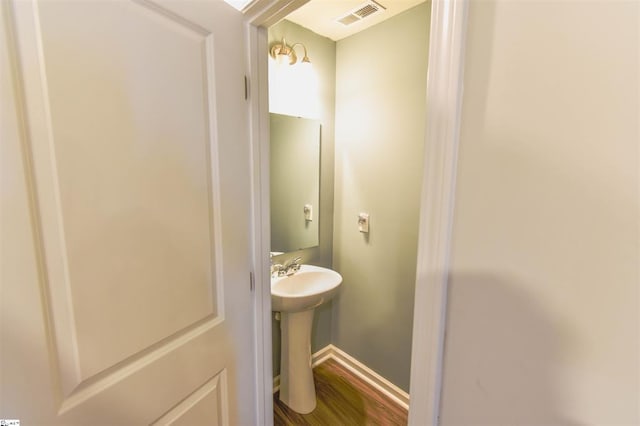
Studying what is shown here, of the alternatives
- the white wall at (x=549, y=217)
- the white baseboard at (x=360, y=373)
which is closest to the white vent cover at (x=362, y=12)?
the white wall at (x=549, y=217)

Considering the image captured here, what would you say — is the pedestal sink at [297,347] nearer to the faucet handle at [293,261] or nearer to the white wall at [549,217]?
the faucet handle at [293,261]

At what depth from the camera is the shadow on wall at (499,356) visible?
0.41m

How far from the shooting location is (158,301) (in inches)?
28.7

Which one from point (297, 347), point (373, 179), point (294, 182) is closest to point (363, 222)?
point (373, 179)

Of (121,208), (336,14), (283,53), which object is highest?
(336,14)

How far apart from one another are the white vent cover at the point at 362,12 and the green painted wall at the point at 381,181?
121 mm

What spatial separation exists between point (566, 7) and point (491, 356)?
1.76 ft

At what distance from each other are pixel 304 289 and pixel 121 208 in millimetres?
1330

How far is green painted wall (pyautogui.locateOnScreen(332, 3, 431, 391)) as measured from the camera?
5.21 ft

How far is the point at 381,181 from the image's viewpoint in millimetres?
1779

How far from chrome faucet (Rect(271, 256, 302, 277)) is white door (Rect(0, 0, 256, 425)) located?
2.65 ft

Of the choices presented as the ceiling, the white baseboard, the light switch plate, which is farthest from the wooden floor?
the ceiling

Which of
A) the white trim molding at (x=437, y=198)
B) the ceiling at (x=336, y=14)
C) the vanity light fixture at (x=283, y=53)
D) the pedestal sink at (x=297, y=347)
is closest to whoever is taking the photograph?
the white trim molding at (x=437, y=198)

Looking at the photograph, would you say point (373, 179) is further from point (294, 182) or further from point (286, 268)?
point (286, 268)
